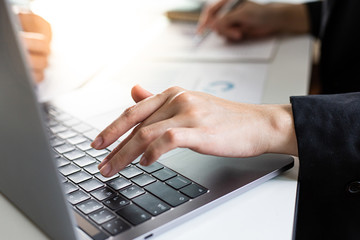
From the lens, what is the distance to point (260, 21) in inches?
44.2

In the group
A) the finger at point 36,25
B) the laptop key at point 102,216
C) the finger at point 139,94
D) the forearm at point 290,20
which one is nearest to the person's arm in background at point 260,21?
the forearm at point 290,20

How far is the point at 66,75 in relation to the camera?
90cm

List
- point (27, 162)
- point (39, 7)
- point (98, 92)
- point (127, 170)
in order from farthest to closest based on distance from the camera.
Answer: point (39, 7) < point (98, 92) < point (127, 170) < point (27, 162)

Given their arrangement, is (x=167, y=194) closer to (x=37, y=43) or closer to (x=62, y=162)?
(x=62, y=162)

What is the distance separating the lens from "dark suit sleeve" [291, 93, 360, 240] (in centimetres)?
52

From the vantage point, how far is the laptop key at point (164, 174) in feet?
1.62

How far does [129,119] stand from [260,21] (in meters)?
0.72

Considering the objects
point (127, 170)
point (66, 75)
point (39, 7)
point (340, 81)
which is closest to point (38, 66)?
point (66, 75)

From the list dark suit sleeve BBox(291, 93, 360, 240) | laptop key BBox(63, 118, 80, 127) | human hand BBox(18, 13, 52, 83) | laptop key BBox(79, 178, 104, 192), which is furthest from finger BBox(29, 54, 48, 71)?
dark suit sleeve BBox(291, 93, 360, 240)

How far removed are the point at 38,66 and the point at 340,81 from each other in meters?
0.73

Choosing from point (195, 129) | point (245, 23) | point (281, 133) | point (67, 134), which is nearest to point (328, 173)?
point (281, 133)

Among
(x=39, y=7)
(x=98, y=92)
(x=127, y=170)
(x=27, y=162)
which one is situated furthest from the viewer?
(x=39, y=7)

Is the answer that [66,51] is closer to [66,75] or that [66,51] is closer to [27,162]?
[66,75]

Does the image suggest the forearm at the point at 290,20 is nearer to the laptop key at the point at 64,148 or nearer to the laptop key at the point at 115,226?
the laptop key at the point at 64,148
